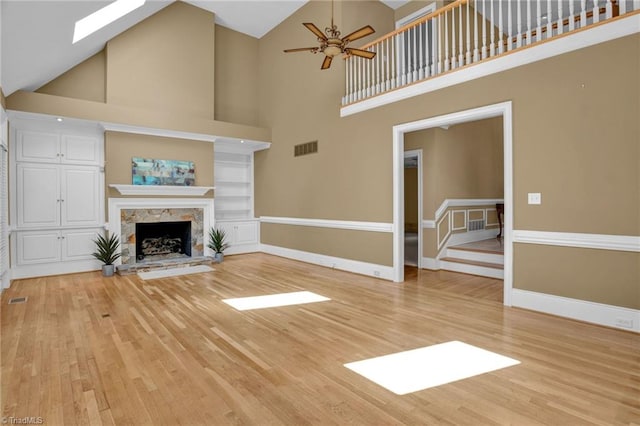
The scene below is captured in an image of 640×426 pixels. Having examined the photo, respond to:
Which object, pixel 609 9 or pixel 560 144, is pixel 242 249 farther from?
pixel 609 9

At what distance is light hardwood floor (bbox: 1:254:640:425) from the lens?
2014 millimetres

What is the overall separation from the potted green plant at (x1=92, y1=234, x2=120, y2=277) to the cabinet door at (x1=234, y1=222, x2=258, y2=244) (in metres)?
2.69

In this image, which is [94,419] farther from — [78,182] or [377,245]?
[78,182]

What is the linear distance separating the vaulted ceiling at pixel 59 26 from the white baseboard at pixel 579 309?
595 cm

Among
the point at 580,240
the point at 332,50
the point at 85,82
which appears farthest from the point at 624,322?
the point at 85,82

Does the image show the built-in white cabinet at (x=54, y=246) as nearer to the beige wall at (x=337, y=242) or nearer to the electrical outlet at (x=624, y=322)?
the beige wall at (x=337, y=242)

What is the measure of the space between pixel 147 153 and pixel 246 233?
2948mm

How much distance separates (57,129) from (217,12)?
4.22m

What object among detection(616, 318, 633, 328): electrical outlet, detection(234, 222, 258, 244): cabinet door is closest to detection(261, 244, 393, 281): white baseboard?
detection(234, 222, 258, 244): cabinet door

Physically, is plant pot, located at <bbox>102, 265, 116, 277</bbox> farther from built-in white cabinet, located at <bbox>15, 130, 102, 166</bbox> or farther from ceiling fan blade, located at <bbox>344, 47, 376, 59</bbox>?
ceiling fan blade, located at <bbox>344, 47, 376, 59</bbox>

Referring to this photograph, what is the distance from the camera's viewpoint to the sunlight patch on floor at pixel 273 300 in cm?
420

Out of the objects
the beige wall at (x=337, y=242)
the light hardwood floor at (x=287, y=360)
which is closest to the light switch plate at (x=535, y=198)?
the light hardwood floor at (x=287, y=360)

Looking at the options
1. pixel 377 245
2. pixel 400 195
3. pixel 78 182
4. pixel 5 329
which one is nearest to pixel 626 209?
pixel 400 195

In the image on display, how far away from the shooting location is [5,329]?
3389mm
